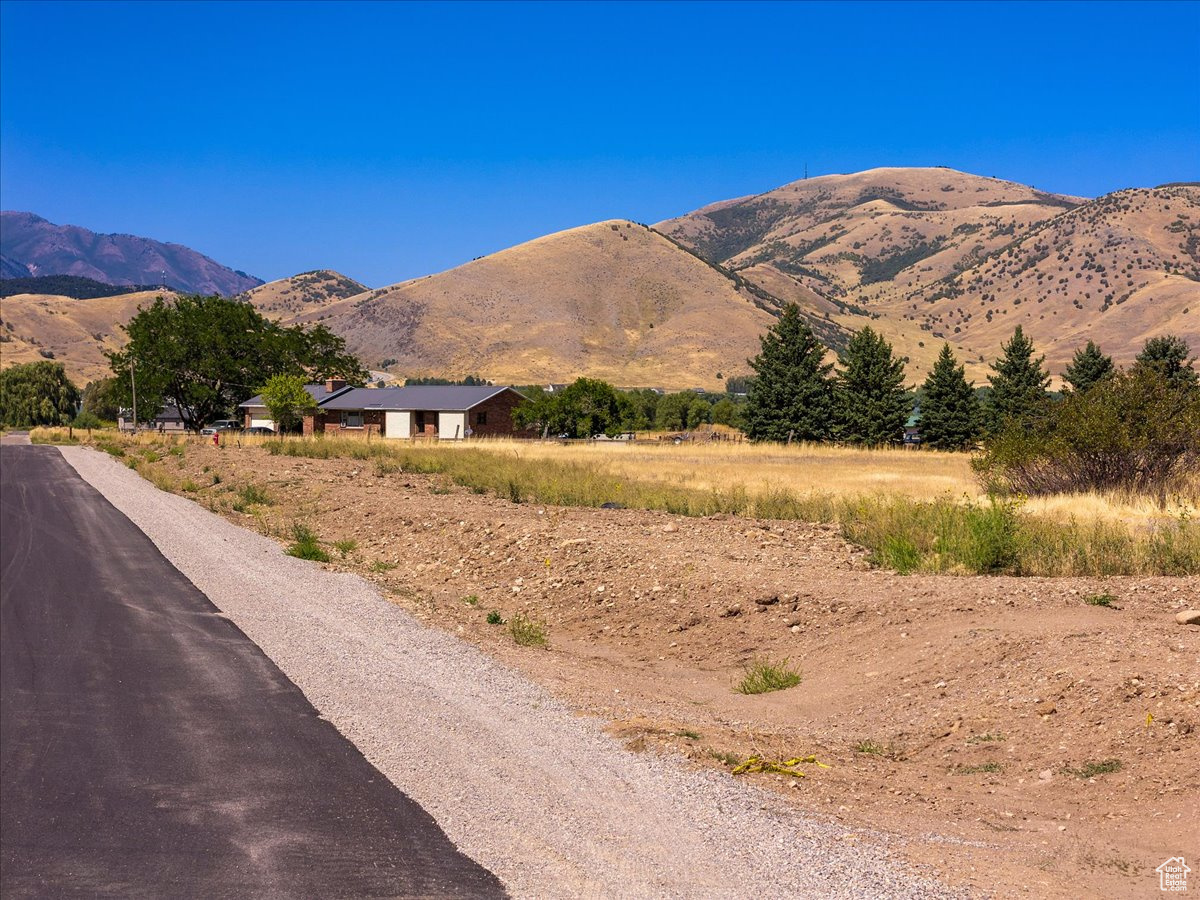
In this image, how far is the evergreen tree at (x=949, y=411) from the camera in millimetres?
64500

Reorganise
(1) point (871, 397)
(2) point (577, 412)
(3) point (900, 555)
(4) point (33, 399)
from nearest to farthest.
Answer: (3) point (900, 555)
(1) point (871, 397)
(2) point (577, 412)
(4) point (33, 399)

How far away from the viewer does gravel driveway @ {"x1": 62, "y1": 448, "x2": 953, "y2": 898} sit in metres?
6.04

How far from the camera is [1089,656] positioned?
913 cm

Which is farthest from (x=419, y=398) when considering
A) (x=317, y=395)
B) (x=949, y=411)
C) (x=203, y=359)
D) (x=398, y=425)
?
(x=949, y=411)

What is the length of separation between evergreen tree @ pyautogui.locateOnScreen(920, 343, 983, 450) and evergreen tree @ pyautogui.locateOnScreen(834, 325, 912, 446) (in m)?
1.57

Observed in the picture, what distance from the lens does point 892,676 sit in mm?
10273

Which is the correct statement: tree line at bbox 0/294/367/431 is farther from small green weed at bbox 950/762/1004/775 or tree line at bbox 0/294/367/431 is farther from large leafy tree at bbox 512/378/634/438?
small green weed at bbox 950/762/1004/775

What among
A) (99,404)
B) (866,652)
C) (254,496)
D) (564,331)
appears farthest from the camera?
(564,331)

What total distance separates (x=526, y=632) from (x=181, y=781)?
6.29 metres

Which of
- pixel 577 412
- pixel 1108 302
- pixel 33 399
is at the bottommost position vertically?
pixel 577 412

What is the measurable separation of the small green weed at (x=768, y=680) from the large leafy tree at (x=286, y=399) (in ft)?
232

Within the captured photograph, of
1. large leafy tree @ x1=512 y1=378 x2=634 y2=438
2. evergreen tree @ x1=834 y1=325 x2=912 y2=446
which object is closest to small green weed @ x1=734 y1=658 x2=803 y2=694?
evergreen tree @ x1=834 y1=325 x2=912 y2=446

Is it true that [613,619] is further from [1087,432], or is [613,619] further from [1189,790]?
[1087,432]

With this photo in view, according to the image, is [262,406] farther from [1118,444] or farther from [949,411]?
[1118,444]
